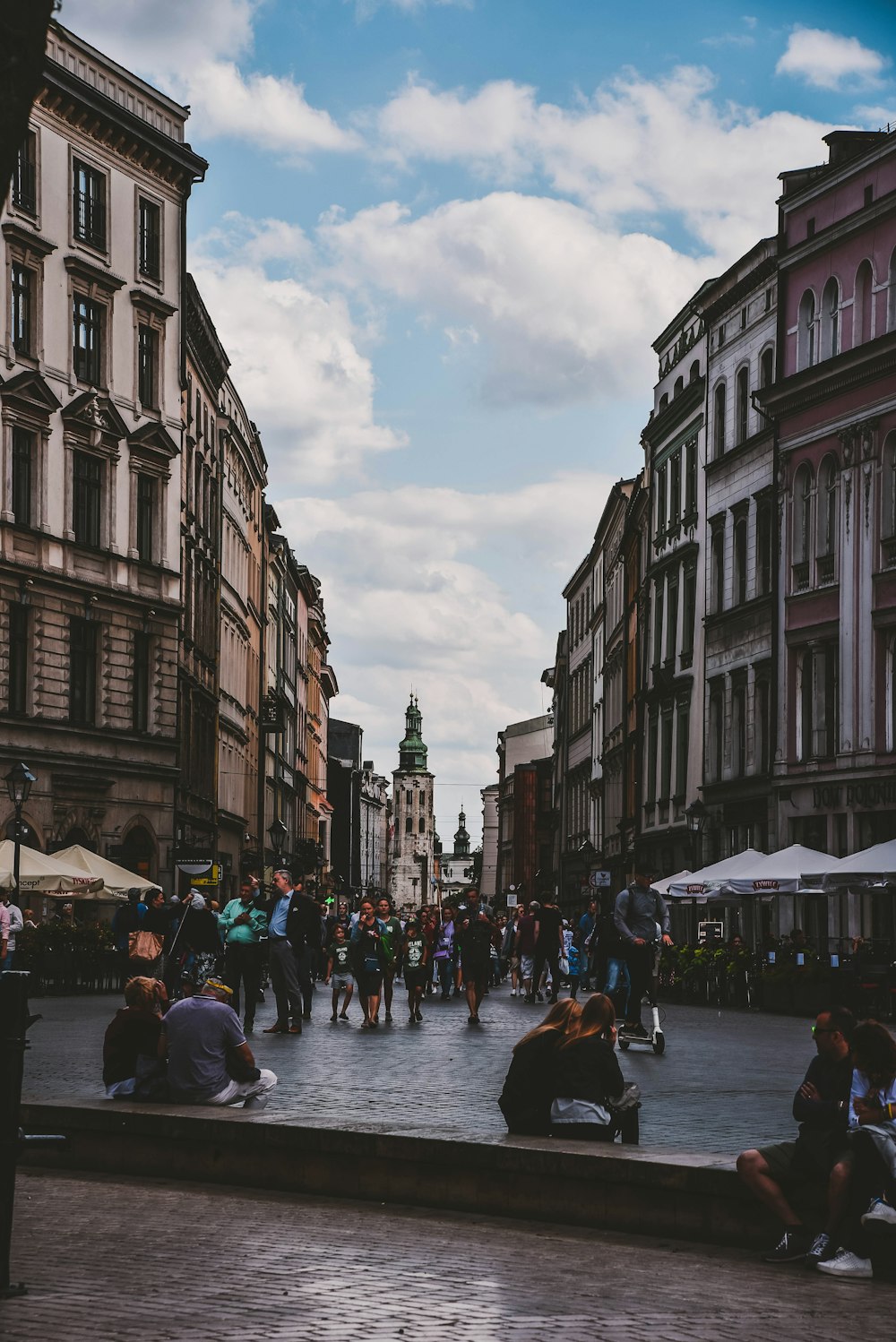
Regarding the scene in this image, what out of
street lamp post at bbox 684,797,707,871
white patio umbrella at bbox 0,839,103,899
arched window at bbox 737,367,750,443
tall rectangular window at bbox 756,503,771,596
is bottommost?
white patio umbrella at bbox 0,839,103,899

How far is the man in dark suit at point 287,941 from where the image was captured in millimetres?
25422

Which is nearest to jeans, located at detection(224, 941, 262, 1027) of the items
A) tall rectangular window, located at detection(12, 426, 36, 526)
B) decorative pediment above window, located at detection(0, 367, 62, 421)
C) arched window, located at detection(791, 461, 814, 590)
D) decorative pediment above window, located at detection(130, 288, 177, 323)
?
tall rectangular window, located at detection(12, 426, 36, 526)

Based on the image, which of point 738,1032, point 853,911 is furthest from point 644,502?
point 738,1032

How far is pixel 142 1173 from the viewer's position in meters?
13.6

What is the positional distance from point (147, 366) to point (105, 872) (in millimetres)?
17368

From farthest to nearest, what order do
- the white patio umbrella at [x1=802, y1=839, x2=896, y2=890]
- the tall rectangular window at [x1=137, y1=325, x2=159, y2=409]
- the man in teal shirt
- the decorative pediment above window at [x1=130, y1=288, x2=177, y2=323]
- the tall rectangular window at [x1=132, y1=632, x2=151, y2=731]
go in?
the tall rectangular window at [x1=137, y1=325, x2=159, y2=409] → the decorative pediment above window at [x1=130, y1=288, x2=177, y2=323] → the tall rectangular window at [x1=132, y1=632, x2=151, y2=731] → the white patio umbrella at [x1=802, y1=839, x2=896, y2=890] → the man in teal shirt

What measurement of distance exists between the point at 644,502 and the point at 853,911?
29.1 metres

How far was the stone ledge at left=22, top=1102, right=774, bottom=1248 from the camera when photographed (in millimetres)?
11320

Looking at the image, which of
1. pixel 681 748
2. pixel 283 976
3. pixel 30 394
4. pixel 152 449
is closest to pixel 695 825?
pixel 681 748

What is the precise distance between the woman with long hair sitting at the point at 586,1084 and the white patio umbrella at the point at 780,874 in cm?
2239

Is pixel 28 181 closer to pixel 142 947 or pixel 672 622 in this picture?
pixel 672 622

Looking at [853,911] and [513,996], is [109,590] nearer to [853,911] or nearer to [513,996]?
[513,996]

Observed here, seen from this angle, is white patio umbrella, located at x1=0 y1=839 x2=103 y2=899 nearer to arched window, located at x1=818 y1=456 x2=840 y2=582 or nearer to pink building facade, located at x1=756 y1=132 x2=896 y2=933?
pink building facade, located at x1=756 y1=132 x2=896 y2=933

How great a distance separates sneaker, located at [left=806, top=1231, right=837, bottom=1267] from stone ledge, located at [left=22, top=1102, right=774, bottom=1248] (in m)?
0.49
